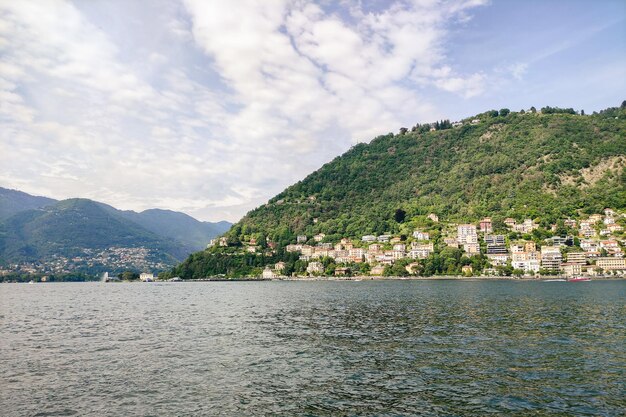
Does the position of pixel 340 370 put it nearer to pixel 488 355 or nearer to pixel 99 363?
pixel 488 355

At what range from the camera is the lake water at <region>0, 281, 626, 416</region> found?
19.3 metres

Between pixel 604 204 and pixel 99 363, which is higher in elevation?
pixel 604 204

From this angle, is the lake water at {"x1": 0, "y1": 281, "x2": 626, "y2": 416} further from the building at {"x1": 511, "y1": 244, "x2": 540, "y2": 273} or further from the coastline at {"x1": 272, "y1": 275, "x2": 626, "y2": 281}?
the building at {"x1": 511, "y1": 244, "x2": 540, "y2": 273}

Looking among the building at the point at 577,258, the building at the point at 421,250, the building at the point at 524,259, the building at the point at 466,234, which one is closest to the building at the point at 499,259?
the building at the point at 524,259

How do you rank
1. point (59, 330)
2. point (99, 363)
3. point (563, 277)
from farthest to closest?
point (563, 277), point (59, 330), point (99, 363)

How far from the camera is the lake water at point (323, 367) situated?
19.3 metres

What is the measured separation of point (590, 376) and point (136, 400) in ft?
74.8

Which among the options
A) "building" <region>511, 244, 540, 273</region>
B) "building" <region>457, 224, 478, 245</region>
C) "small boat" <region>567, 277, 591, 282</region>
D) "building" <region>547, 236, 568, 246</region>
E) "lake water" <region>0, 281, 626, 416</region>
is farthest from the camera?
"building" <region>457, 224, 478, 245</region>

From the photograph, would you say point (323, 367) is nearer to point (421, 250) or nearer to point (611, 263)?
point (421, 250)

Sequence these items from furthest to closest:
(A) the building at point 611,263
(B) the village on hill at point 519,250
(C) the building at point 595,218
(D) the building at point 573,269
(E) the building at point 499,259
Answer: (C) the building at point 595,218 < (E) the building at point 499,259 < (B) the village on hill at point 519,250 < (A) the building at point 611,263 < (D) the building at point 573,269

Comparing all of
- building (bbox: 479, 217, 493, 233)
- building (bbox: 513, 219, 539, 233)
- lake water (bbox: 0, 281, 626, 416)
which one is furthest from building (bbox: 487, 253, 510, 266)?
lake water (bbox: 0, 281, 626, 416)

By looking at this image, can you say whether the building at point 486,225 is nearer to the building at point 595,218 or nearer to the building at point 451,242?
the building at point 451,242

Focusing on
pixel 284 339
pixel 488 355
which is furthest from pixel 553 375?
pixel 284 339

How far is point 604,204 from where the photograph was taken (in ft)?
602
